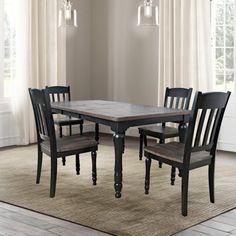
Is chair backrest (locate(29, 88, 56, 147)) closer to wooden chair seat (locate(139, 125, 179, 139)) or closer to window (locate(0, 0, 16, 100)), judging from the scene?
wooden chair seat (locate(139, 125, 179, 139))

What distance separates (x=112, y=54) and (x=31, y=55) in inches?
55.8

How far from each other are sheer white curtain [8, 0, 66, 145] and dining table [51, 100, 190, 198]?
192cm

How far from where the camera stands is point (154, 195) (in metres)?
4.26

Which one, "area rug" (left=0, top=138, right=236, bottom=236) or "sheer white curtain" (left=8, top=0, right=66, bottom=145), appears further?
"sheer white curtain" (left=8, top=0, right=66, bottom=145)

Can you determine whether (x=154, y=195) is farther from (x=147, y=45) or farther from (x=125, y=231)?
(x=147, y=45)

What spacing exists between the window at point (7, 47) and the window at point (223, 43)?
268cm

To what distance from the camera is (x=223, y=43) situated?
6.39 metres

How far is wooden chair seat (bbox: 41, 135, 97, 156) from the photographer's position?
13.8ft

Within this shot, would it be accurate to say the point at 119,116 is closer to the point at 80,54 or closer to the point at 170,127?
the point at 170,127

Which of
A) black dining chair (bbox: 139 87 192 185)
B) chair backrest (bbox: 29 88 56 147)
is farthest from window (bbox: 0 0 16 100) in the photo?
chair backrest (bbox: 29 88 56 147)

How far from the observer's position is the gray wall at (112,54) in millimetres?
7160

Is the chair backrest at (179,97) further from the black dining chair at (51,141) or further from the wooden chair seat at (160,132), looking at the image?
the black dining chair at (51,141)

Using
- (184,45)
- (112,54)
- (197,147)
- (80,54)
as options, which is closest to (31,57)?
(80,54)

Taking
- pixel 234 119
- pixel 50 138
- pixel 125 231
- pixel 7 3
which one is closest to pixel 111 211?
pixel 125 231
